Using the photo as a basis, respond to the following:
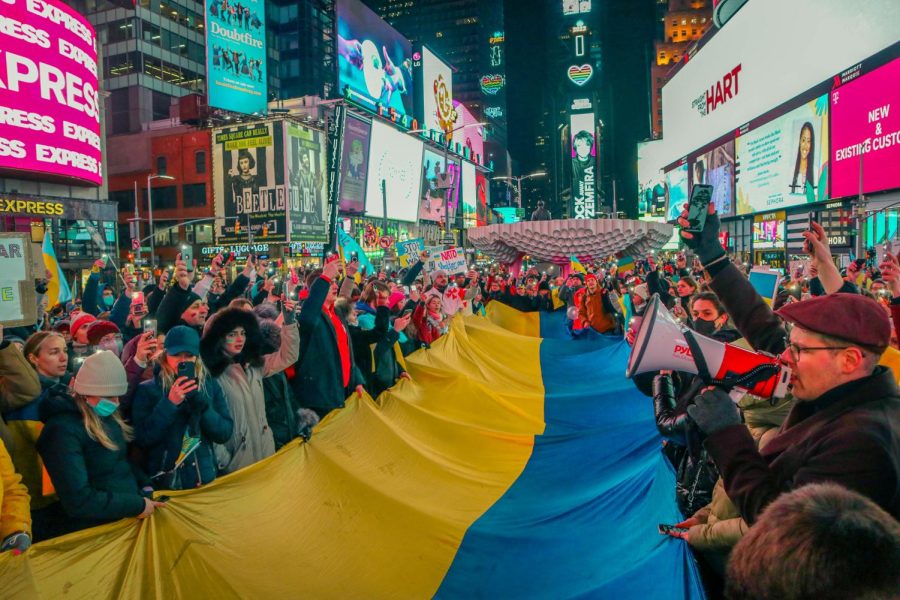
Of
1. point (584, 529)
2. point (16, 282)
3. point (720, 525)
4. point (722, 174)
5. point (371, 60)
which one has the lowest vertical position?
point (584, 529)

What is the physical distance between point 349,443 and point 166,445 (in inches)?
68.7

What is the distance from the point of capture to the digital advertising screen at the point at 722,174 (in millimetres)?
49378

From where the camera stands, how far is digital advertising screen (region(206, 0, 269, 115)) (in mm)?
41438

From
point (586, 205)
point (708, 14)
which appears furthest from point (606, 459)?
point (708, 14)

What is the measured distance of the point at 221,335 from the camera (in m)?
4.83

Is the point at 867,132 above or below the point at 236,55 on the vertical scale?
below

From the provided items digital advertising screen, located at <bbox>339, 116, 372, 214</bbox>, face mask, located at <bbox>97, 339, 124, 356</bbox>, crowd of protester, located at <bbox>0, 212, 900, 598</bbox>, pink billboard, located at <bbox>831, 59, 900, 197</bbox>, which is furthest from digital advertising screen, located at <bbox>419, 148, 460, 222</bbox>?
crowd of protester, located at <bbox>0, 212, 900, 598</bbox>

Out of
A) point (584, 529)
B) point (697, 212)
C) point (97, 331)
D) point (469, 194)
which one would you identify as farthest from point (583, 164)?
point (697, 212)

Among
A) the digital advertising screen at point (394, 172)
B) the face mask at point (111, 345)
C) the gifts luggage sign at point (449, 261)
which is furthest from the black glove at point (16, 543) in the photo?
the digital advertising screen at point (394, 172)

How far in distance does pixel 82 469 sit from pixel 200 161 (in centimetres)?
5077

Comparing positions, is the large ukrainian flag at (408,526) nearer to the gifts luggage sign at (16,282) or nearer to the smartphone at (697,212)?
the smartphone at (697,212)

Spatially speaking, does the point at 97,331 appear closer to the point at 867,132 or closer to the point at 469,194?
the point at 867,132

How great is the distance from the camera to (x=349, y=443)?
17.4ft

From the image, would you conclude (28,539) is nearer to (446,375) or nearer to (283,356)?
(283,356)
